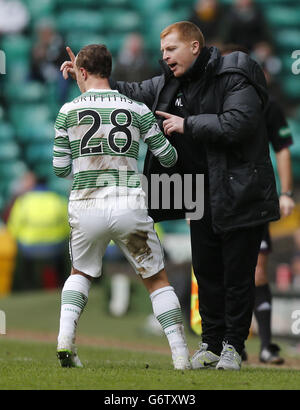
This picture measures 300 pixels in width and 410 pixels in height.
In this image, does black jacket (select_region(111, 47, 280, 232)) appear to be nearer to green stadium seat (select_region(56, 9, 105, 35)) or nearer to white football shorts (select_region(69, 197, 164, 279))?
white football shorts (select_region(69, 197, 164, 279))

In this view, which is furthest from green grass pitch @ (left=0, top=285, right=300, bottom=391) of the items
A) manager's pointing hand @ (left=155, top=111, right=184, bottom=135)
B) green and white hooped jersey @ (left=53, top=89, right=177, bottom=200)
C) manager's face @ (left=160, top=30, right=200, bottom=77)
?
manager's face @ (left=160, top=30, right=200, bottom=77)

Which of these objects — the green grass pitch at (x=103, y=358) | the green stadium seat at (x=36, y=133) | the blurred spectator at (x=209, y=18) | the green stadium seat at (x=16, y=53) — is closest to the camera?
the green grass pitch at (x=103, y=358)

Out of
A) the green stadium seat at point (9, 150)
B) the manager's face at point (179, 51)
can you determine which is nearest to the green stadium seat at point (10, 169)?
the green stadium seat at point (9, 150)

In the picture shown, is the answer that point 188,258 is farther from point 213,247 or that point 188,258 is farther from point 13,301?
point 213,247

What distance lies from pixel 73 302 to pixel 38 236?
31.6 feet

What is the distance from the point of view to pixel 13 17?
64.3ft

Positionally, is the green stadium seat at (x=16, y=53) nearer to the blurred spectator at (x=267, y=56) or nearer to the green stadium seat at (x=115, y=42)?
the green stadium seat at (x=115, y=42)

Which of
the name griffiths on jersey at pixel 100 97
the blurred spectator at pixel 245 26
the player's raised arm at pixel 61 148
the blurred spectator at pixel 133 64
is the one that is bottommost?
the player's raised arm at pixel 61 148

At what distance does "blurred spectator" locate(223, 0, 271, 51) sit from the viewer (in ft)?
54.6

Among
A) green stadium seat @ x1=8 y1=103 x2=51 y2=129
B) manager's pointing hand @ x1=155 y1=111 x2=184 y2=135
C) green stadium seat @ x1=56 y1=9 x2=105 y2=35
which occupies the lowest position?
manager's pointing hand @ x1=155 y1=111 x2=184 y2=135

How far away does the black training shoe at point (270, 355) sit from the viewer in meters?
8.22

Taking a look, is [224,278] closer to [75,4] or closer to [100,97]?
[100,97]

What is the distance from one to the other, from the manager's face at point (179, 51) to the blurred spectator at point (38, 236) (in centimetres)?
959
